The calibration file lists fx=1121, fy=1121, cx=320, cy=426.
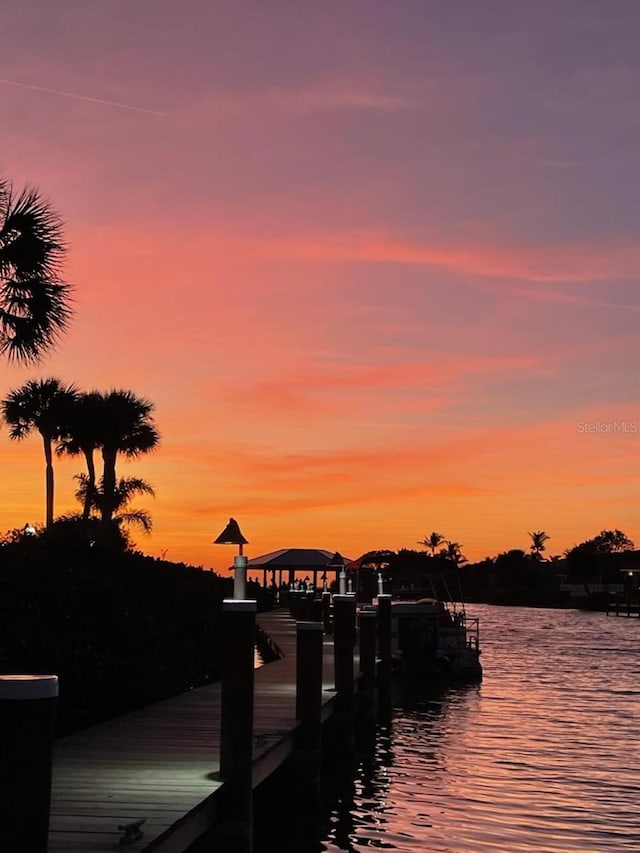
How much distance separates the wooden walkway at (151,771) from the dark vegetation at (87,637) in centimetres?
49

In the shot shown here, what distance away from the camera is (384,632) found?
3703cm

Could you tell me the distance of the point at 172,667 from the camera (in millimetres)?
20062

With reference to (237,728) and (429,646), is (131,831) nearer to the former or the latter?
(237,728)

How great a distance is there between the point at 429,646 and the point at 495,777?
69.5ft

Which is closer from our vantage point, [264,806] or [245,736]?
[245,736]

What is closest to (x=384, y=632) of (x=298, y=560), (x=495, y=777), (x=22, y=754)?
(x=495, y=777)

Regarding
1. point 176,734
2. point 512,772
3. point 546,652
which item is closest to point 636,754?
point 512,772

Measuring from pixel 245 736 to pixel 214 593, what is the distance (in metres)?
15.5

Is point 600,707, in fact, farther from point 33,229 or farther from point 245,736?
point 245,736

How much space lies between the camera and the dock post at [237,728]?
11609 mm

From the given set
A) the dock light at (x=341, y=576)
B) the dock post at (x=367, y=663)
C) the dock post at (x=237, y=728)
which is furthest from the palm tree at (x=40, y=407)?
the dock post at (x=237, y=728)

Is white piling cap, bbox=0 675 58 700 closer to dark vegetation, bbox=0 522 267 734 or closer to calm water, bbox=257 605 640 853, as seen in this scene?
dark vegetation, bbox=0 522 267 734

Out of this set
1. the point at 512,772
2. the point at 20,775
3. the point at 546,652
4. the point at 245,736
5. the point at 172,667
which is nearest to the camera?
the point at 20,775

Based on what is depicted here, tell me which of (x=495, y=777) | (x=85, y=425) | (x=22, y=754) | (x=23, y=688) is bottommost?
(x=495, y=777)
